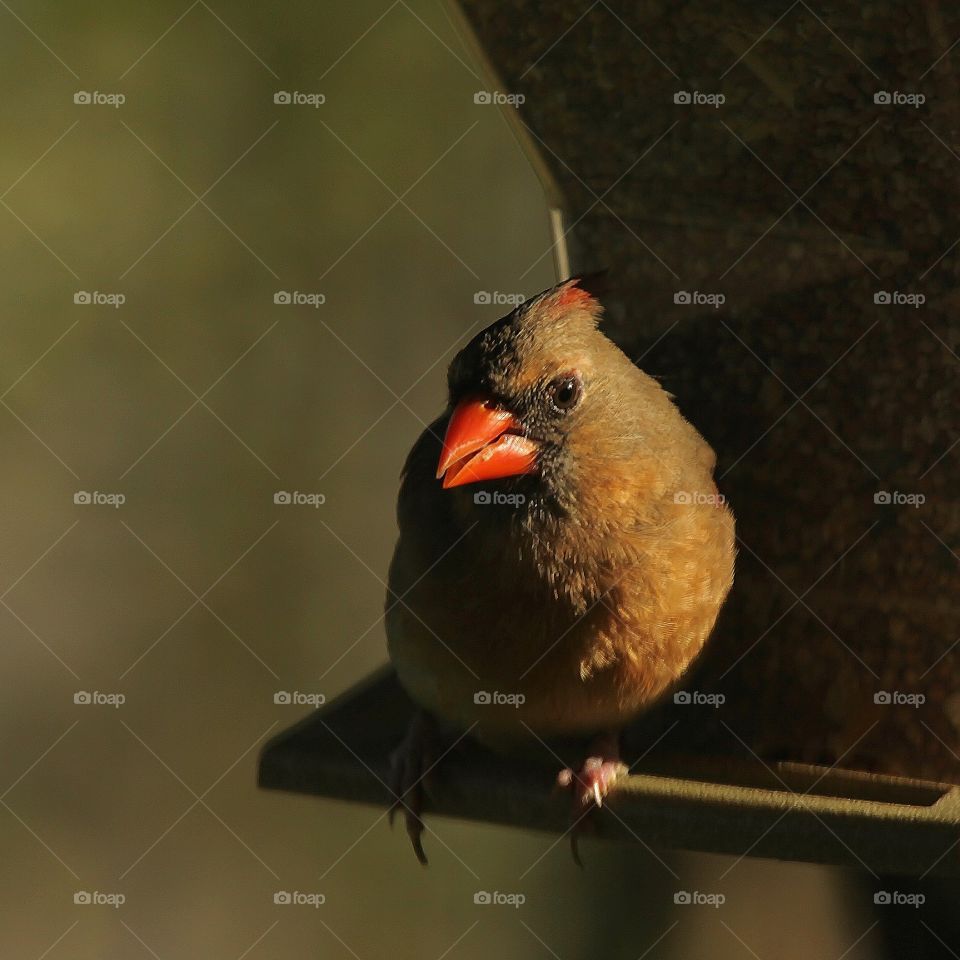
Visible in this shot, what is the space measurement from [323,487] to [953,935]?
329 cm

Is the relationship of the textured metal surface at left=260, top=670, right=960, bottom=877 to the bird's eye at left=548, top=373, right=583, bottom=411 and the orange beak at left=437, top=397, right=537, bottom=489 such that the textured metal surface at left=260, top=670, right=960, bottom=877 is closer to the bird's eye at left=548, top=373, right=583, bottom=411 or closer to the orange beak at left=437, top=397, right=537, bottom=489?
the orange beak at left=437, top=397, right=537, bottom=489

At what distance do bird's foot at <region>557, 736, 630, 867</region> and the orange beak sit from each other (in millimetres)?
580

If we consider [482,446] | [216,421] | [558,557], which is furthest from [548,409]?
[216,421]

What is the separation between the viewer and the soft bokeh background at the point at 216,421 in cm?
599

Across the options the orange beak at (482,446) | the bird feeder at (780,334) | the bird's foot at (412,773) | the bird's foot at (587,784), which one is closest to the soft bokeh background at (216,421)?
the bird feeder at (780,334)

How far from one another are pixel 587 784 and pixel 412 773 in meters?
0.44

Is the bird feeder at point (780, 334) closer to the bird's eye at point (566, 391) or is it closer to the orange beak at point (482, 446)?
the bird's eye at point (566, 391)

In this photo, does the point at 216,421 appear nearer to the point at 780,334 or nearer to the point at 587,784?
the point at 780,334

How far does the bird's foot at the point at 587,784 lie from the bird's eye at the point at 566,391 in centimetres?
69

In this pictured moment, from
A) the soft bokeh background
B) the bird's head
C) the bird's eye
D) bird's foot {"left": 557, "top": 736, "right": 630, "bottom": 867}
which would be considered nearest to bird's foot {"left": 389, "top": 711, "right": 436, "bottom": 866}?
bird's foot {"left": 557, "top": 736, "right": 630, "bottom": 867}

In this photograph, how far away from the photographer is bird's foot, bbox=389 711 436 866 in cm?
289

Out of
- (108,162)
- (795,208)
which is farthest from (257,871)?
(795,208)

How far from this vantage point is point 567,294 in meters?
2.71

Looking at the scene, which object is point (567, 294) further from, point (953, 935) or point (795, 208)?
point (953, 935)
